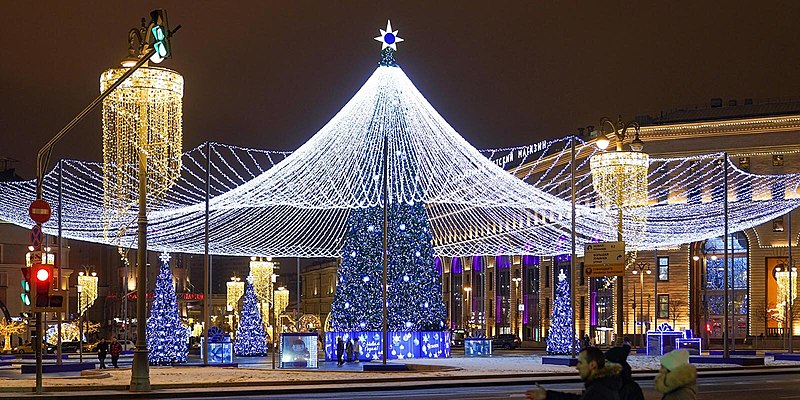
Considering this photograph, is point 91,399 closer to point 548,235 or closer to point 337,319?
point 337,319

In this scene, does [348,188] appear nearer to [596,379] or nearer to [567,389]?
[567,389]

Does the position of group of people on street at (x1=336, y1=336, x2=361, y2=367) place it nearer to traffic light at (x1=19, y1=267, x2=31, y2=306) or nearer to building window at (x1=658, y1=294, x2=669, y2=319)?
traffic light at (x1=19, y1=267, x2=31, y2=306)

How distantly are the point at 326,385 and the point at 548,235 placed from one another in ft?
165

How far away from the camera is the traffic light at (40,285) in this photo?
87.9 ft

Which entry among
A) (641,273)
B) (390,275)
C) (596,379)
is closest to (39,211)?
(596,379)

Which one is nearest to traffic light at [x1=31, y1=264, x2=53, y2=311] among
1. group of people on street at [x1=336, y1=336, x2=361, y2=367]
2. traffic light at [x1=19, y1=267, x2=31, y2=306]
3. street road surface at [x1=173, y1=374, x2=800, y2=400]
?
traffic light at [x1=19, y1=267, x2=31, y2=306]

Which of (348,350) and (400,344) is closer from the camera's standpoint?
(348,350)

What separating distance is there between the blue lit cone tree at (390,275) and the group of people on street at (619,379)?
1443 inches

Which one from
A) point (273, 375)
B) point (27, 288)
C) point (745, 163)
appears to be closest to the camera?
point (27, 288)

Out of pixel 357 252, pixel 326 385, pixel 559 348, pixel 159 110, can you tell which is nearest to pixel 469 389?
pixel 326 385

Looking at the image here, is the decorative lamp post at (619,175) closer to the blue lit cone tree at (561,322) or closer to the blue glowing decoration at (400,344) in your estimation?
the blue glowing decoration at (400,344)

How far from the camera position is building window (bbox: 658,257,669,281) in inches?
3687

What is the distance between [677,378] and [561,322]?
43343 millimetres

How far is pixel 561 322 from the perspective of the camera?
52.2 metres
